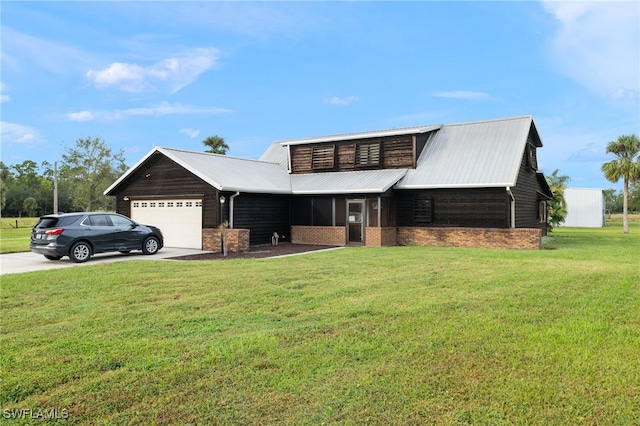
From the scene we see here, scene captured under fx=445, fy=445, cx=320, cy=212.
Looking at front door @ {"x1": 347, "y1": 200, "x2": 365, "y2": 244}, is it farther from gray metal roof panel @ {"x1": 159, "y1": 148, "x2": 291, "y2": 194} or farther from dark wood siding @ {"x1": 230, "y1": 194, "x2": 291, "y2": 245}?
dark wood siding @ {"x1": 230, "y1": 194, "x2": 291, "y2": 245}

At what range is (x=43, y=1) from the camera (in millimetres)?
11789

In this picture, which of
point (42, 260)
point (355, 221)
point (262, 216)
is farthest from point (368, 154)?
point (42, 260)

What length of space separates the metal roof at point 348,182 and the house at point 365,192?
5 cm

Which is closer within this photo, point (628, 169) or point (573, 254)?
point (573, 254)

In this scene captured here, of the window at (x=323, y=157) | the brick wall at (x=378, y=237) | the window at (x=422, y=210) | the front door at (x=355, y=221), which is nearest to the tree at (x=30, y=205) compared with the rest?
the window at (x=323, y=157)

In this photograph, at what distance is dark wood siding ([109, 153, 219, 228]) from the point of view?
18.0 m

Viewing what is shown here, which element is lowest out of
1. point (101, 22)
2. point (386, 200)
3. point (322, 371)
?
point (322, 371)

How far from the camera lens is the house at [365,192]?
58.7ft

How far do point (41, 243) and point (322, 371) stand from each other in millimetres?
12313

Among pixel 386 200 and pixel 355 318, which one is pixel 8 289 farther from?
pixel 386 200

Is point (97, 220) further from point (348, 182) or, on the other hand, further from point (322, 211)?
point (348, 182)

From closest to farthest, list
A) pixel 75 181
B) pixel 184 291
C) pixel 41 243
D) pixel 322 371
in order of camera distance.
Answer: pixel 322 371 → pixel 184 291 → pixel 41 243 → pixel 75 181

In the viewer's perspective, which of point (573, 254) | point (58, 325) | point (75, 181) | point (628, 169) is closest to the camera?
point (58, 325)

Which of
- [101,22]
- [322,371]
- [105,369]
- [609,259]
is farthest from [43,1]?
[609,259]
